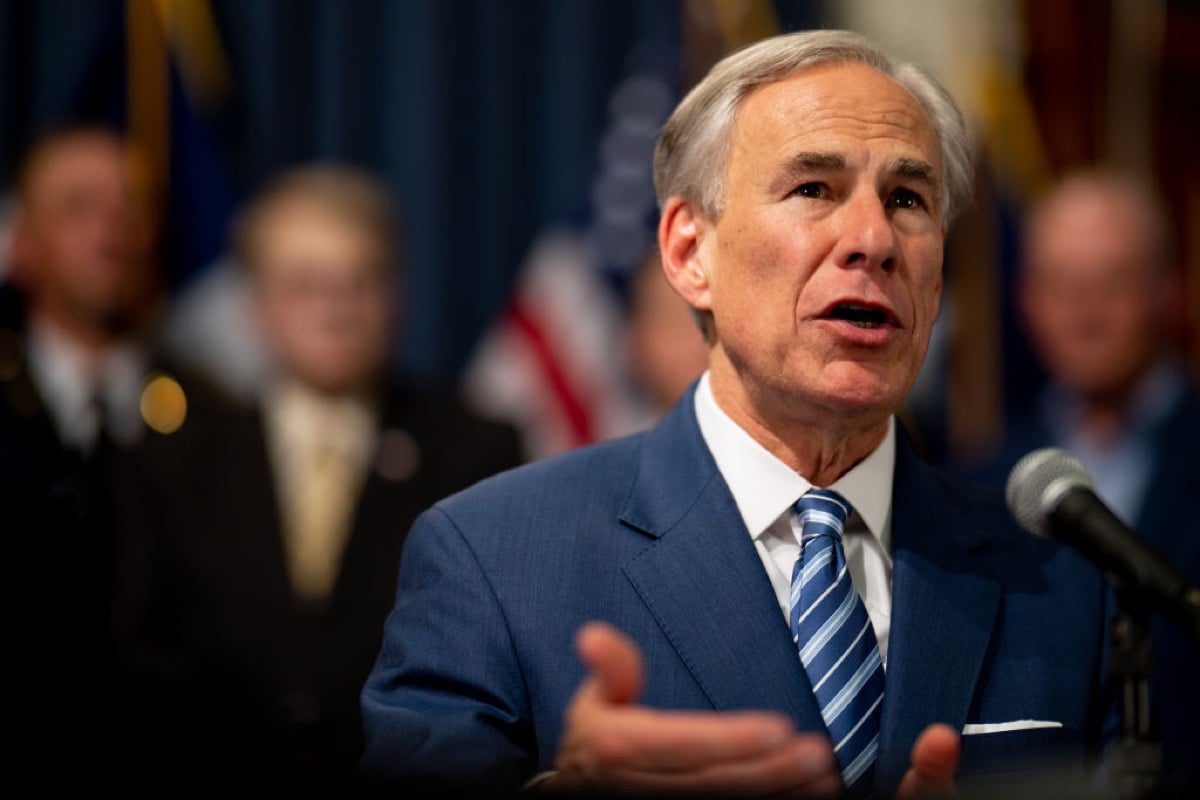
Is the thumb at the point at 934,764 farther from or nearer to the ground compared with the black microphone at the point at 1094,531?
nearer to the ground

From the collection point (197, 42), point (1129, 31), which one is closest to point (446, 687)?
point (197, 42)

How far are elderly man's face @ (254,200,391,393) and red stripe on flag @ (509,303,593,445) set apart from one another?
3.68 ft

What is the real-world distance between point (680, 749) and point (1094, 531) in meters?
0.58

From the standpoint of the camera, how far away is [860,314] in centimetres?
207

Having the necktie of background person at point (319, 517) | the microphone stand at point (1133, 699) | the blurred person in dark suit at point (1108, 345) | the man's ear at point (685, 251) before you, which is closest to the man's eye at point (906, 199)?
the man's ear at point (685, 251)

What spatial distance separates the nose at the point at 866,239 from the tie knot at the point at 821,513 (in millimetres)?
310

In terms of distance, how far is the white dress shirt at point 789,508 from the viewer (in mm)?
2072

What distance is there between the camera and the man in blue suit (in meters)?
1.92

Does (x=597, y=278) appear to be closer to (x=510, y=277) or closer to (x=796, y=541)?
(x=510, y=277)

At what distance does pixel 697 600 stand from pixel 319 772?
0.79m

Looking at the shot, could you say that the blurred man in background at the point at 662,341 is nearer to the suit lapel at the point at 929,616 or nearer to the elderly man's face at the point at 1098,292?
the elderly man's face at the point at 1098,292

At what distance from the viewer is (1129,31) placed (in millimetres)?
5316

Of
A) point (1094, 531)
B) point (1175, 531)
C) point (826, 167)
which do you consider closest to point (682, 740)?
point (1094, 531)

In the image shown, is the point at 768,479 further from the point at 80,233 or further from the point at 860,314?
the point at 80,233
